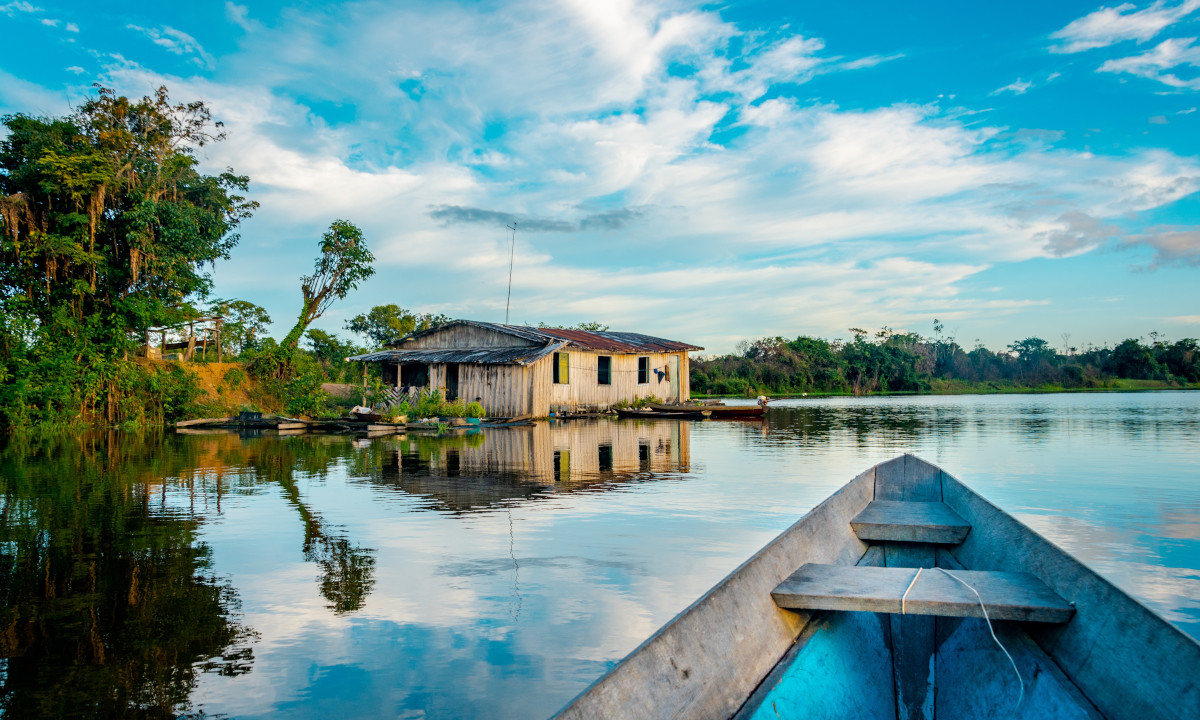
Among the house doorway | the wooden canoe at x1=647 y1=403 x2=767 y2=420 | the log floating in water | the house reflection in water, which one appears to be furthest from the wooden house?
the log floating in water

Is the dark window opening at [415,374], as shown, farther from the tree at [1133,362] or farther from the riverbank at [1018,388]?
the tree at [1133,362]

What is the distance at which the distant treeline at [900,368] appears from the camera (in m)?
47.6

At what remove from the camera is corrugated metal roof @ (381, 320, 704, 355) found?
78.4 ft

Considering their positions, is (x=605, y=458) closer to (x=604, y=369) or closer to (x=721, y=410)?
(x=604, y=369)

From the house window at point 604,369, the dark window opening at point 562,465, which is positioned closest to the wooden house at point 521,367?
the house window at point 604,369

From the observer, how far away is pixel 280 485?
33.6ft

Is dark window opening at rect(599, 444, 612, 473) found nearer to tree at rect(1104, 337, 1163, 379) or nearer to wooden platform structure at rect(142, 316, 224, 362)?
wooden platform structure at rect(142, 316, 224, 362)

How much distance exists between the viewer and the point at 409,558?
5.98 meters

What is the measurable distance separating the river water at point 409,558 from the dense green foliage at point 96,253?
7.84m

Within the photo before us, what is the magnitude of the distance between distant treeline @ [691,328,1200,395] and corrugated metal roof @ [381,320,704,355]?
15.7 meters

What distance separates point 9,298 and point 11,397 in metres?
2.81

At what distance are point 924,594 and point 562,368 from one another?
2098cm

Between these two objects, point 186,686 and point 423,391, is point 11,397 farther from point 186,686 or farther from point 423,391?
point 186,686

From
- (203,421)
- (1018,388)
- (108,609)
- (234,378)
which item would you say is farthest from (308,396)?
Answer: (1018,388)
